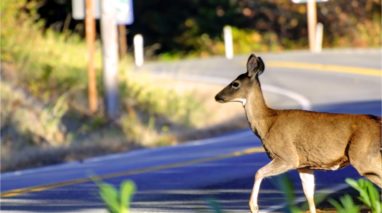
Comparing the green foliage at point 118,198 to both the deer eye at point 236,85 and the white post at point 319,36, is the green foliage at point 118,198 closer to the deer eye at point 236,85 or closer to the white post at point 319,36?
the deer eye at point 236,85

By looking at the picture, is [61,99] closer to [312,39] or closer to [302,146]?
[302,146]

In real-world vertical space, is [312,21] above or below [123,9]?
above

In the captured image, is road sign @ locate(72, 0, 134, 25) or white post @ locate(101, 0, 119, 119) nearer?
white post @ locate(101, 0, 119, 119)

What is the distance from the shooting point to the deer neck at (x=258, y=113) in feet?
36.4

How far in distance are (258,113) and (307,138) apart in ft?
2.01

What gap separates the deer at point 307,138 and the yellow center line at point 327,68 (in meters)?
25.9

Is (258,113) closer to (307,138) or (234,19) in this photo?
(307,138)

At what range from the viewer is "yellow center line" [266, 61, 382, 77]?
124 ft

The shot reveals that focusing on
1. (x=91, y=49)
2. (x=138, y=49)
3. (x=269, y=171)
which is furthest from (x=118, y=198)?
(x=138, y=49)

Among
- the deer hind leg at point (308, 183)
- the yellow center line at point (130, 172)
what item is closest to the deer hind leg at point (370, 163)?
the deer hind leg at point (308, 183)

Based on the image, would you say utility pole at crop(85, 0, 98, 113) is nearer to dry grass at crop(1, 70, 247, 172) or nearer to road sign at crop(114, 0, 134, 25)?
dry grass at crop(1, 70, 247, 172)

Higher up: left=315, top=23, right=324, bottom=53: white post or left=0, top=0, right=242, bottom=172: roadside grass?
left=315, top=23, right=324, bottom=53: white post

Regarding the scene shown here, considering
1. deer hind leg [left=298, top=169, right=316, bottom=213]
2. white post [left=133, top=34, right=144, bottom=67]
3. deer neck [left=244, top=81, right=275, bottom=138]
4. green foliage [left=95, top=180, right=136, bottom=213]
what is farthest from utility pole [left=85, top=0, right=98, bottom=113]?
white post [left=133, top=34, right=144, bottom=67]

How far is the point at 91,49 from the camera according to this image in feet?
80.0
